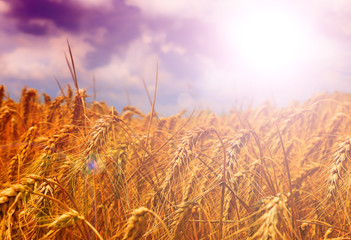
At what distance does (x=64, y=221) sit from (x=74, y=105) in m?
1.46

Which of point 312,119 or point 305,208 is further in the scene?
point 312,119

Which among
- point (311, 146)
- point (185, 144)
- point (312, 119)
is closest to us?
point (185, 144)

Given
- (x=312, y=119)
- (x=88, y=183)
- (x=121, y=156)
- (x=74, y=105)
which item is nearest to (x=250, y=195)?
(x=121, y=156)

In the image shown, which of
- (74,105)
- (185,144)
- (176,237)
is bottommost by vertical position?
(176,237)

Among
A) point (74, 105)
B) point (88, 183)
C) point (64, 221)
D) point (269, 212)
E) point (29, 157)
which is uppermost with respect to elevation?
point (74, 105)

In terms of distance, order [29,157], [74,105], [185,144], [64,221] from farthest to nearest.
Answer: [74,105]
[29,157]
[185,144]
[64,221]

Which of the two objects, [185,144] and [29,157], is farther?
[29,157]

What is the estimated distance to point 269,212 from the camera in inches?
48.1

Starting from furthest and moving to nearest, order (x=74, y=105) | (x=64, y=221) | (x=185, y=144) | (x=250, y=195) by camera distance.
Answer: (x=74, y=105) < (x=250, y=195) < (x=185, y=144) < (x=64, y=221)

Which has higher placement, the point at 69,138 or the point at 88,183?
the point at 69,138

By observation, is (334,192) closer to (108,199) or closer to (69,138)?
(108,199)

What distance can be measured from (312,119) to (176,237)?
3453 millimetres

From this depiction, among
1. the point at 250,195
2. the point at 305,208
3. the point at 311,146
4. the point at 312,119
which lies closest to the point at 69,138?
the point at 250,195

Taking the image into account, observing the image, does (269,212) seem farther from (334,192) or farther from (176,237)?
(334,192)
